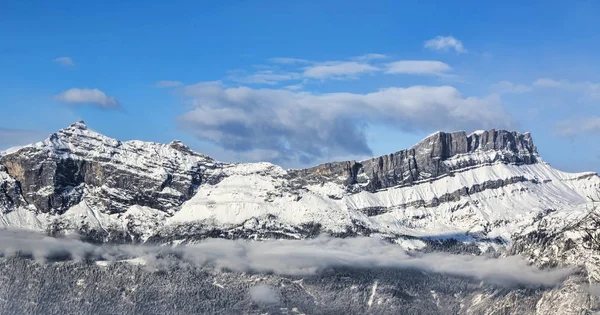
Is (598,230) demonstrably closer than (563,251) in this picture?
Yes

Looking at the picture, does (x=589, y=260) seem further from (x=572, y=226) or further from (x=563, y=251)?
(x=563, y=251)

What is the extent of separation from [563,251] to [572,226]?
20911 millimetres

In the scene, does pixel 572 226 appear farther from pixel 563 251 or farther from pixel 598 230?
pixel 563 251

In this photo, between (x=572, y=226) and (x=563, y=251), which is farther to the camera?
(x=563, y=251)

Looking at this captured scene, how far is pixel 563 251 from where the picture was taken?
88.2 meters

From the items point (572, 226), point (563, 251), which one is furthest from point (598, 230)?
point (563, 251)

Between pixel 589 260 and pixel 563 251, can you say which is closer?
pixel 589 260

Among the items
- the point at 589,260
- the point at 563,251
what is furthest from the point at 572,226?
the point at 563,251

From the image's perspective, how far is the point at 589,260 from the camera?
66.4 meters

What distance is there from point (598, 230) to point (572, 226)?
327 cm

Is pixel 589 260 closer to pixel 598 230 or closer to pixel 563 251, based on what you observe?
pixel 598 230

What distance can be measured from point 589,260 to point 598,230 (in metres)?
4.74

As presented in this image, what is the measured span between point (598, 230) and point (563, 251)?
725 inches
